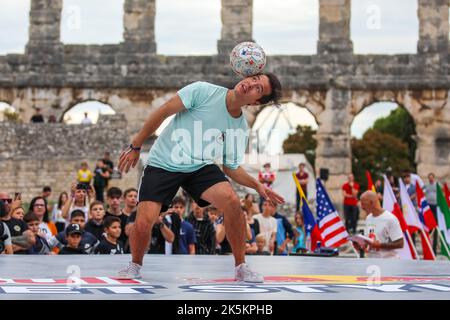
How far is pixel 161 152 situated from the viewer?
7750mm

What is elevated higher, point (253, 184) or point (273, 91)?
point (273, 91)

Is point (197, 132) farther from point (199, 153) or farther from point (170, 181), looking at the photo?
point (170, 181)

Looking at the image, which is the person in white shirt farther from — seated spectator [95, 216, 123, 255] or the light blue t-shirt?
the light blue t-shirt

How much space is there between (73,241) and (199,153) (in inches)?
175

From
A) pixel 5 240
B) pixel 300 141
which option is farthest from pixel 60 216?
pixel 300 141

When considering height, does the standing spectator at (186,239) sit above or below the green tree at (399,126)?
below

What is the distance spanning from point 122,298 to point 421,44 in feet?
92.3

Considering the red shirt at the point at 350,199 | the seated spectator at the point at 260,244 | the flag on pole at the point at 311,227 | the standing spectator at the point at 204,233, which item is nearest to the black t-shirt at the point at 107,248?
the standing spectator at the point at 204,233

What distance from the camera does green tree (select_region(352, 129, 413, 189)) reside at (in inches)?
2717

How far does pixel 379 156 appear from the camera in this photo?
70188 mm

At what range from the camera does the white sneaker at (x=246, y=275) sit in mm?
7449

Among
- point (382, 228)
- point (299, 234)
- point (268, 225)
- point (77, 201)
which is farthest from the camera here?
point (299, 234)

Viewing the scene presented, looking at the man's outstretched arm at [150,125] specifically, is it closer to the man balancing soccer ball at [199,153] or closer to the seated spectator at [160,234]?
the man balancing soccer ball at [199,153]

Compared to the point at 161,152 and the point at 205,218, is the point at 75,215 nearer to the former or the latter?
the point at 205,218
